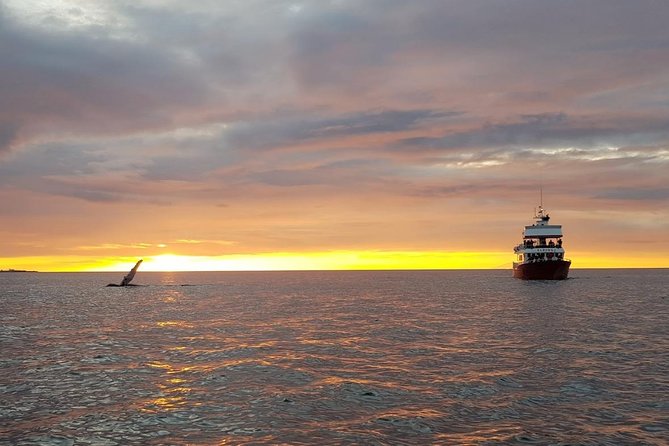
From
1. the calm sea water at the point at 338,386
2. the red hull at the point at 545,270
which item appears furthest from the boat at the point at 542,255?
the calm sea water at the point at 338,386

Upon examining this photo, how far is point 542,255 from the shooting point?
15362 cm

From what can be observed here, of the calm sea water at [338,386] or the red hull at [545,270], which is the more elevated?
the red hull at [545,270]

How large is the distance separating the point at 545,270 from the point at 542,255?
944 centimetres

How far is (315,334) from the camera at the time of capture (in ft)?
142

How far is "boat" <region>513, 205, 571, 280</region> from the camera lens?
477 ft

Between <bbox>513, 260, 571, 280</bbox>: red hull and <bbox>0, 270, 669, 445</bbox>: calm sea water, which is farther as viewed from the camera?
<bbox>513, 260, 571, 280</bbox>: red hull

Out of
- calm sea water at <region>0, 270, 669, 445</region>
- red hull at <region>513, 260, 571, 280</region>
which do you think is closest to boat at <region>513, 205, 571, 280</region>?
red hull at <region>513, 260, 571, 280</region>

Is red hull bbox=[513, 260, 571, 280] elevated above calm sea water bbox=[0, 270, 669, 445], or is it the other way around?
red hull bbox=[513, 260, 571, 280]

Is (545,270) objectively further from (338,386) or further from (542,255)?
(338,386)

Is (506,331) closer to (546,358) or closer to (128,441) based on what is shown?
(546,358)

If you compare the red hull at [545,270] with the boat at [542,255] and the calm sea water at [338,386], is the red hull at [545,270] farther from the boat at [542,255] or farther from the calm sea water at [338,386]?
the calm sea water at [338,386]

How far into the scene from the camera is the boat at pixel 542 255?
14534 centimetres

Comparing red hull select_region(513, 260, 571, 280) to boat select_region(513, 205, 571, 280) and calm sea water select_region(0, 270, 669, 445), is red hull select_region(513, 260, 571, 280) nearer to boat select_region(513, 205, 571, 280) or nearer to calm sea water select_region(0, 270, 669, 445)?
boat select_region(513, 205, 571, 280)

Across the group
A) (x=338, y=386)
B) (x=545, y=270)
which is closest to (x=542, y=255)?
(x=545, y=270)
